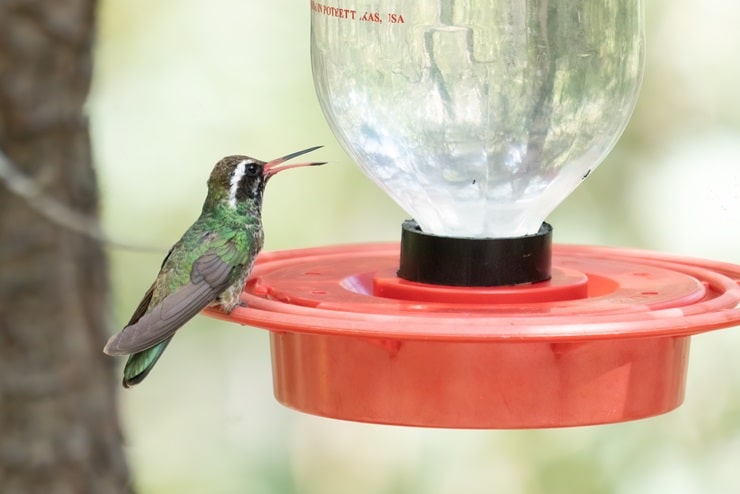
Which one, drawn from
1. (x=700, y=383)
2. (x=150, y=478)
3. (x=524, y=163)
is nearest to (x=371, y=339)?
(x=524, y=163)

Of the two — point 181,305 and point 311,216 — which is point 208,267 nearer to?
Result: point 181,305

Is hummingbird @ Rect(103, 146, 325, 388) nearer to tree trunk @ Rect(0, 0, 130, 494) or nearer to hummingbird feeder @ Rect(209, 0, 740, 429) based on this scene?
hummingbird feeder @ Rect(209, 0, 740, 429)

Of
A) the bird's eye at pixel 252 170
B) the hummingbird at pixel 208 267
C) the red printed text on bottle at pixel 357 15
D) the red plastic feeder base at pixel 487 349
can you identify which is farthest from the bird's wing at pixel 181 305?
the red printed text on bottle at pixel 357 15

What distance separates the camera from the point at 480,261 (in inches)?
90.5

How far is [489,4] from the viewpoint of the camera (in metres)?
2.39

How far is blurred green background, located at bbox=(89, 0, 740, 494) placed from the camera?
471 cm

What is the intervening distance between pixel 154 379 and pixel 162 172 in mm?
915

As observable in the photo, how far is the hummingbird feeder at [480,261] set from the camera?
6.68ft

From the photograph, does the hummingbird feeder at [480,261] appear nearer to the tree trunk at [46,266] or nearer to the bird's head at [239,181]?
the bird's head at [239,181]

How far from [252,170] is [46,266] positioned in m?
0.53

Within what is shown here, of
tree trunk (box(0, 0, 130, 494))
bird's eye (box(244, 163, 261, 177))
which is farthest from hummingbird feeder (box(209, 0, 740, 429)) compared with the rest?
tree trunk (box(0, 0, 130, 494))

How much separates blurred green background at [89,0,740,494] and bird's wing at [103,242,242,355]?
1.96 metres

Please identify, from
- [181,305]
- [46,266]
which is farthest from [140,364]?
[46,266]

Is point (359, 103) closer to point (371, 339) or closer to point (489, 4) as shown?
point (489, 4)
